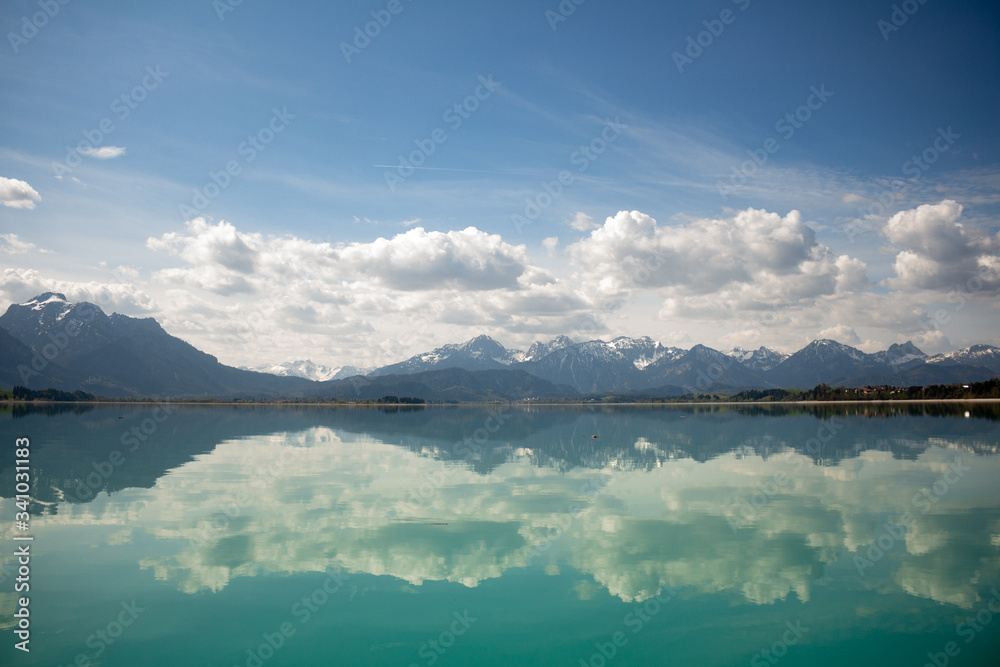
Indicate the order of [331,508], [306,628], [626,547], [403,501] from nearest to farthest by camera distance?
[306,628] < [626,547] < [331,508] < [403,501]

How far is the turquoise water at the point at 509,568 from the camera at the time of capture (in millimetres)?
16891

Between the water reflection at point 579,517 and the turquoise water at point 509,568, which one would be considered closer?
the turquoise water at point 509,568

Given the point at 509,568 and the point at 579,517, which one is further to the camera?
the point at 579,517

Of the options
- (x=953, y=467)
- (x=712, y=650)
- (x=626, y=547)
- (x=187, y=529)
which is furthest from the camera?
(x=953, y=467)

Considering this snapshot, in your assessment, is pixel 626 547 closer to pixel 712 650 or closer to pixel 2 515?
A: pixel 712 650

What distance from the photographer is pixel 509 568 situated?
2378 cm

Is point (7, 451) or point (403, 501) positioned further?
point (7, 451)

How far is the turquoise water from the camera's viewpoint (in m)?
16.9

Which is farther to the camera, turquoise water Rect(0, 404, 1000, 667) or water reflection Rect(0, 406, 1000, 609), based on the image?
water reflection Rect(0, 406, 1000, 609)

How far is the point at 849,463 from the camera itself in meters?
54.0

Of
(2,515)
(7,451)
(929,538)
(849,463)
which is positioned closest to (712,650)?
(929,538)

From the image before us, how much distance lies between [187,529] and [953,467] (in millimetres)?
64290

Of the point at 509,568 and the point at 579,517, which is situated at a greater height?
the point at 509,568

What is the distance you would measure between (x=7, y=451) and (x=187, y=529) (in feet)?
168
